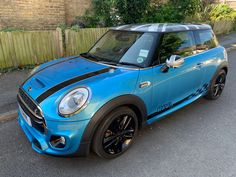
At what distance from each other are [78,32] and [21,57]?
1790 mm

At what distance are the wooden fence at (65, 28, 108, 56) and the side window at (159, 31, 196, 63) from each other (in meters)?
Result: 3.74

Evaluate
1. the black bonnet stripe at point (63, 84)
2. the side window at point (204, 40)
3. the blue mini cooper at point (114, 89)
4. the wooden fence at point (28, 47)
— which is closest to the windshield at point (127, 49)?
the blue mini cooper at point (114, 89)

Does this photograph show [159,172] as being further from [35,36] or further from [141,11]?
[141,11]

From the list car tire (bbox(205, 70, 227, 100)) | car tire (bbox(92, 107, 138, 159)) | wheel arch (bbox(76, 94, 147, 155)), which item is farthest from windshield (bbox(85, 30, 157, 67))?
car tire (bbox(205, 70, 227, 100))

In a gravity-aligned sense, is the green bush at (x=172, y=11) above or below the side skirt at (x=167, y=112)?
above

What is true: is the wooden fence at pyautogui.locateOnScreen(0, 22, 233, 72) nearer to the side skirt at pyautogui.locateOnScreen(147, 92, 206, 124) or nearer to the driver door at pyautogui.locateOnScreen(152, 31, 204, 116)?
the driver door at pyautogui.locateOnScreen(152, 31, 204, 116)

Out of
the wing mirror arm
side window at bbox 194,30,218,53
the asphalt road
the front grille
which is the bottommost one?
the asphalt road

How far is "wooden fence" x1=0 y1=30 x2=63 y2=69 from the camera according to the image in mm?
5141

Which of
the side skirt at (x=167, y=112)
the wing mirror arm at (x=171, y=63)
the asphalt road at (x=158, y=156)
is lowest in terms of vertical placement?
the asphalt road at (x=158, y=156)

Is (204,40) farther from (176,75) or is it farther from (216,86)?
→ (176,75)

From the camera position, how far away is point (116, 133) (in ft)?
8.27

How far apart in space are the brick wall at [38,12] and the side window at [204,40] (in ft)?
16.5

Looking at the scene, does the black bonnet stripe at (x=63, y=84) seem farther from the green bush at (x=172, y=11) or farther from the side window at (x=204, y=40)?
the green bush at (x=172, y=11)

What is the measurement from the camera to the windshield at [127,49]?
2.81 meters
